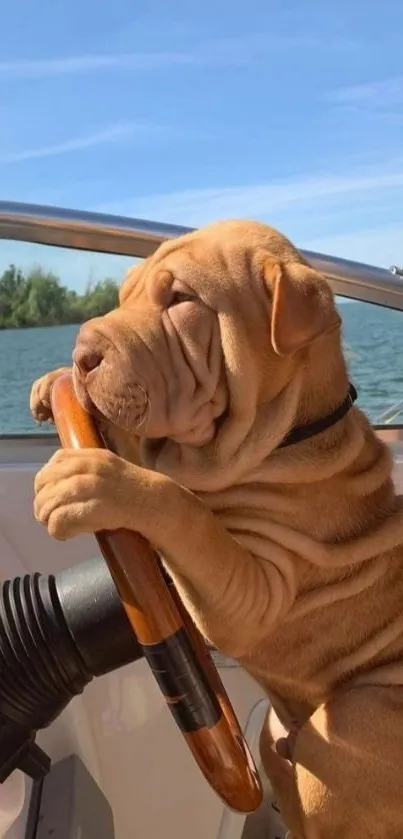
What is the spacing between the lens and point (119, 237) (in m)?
2.15

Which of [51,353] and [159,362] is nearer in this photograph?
[159,362]

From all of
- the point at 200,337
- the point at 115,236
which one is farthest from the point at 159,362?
the point at 115,236

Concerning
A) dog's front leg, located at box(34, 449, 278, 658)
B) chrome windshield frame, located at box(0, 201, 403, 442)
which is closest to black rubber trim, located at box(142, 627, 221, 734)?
dog's front leg, located at box(34, 449, 278, 658)

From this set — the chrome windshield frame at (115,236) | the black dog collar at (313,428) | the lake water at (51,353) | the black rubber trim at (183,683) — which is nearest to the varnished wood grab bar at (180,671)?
the black rubber trim at (183,683)

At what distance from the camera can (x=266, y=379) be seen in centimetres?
139

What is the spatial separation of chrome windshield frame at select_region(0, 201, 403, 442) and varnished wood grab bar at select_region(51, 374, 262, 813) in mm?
1100

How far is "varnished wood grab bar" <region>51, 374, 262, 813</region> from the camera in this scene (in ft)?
3.67

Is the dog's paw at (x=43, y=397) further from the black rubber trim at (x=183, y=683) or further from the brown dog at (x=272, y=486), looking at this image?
the black rubber trim at (x=183, y=683)

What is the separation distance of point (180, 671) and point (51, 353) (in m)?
1.15

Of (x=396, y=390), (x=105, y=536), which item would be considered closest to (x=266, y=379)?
(x=105, y=536)

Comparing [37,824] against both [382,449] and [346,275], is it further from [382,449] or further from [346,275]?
[346,275]

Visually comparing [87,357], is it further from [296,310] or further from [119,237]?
[119,237]

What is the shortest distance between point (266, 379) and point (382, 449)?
0.91 ft

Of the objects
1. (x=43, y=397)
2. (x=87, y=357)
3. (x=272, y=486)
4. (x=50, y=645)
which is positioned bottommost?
(x=50, y=645)
